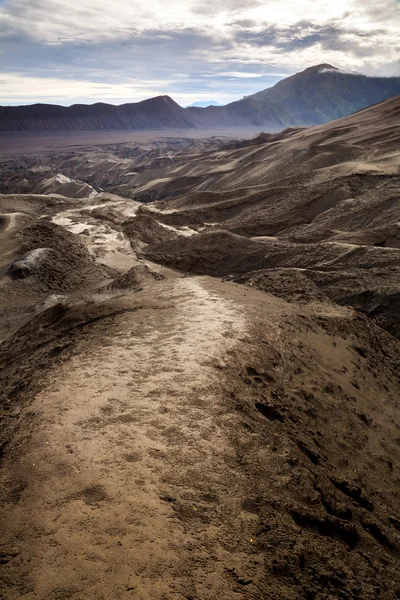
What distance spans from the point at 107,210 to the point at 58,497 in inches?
922

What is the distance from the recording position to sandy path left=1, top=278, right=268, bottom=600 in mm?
2900

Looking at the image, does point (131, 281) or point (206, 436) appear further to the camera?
point (131, 281)

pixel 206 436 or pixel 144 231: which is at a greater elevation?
→ pixel 144 231

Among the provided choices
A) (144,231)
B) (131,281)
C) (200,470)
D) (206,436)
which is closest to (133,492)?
(200,470)

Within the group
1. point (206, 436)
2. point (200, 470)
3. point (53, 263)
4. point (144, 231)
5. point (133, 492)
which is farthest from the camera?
point (144, 231)

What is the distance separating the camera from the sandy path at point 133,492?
2.90 m

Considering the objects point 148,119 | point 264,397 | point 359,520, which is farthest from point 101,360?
point 148,119

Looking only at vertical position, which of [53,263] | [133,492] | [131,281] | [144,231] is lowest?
[131,281]

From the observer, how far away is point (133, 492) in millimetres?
3535

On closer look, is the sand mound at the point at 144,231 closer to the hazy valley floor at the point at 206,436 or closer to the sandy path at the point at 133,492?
the hazy valley floor at the point at 206,436

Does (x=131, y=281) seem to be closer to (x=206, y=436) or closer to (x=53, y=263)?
(x=53, y=263)

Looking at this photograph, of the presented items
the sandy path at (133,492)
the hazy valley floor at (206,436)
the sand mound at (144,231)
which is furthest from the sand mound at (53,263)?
the sandy path at (133,492)

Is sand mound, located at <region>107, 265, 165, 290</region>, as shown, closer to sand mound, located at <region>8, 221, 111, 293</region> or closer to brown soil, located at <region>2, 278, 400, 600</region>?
sand mound, located at <region>8, 221, 111, 293</region>

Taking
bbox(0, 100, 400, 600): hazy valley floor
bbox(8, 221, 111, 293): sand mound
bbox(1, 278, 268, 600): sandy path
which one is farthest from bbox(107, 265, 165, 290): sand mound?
bbox(1, 278, 268, 600): sandy path
